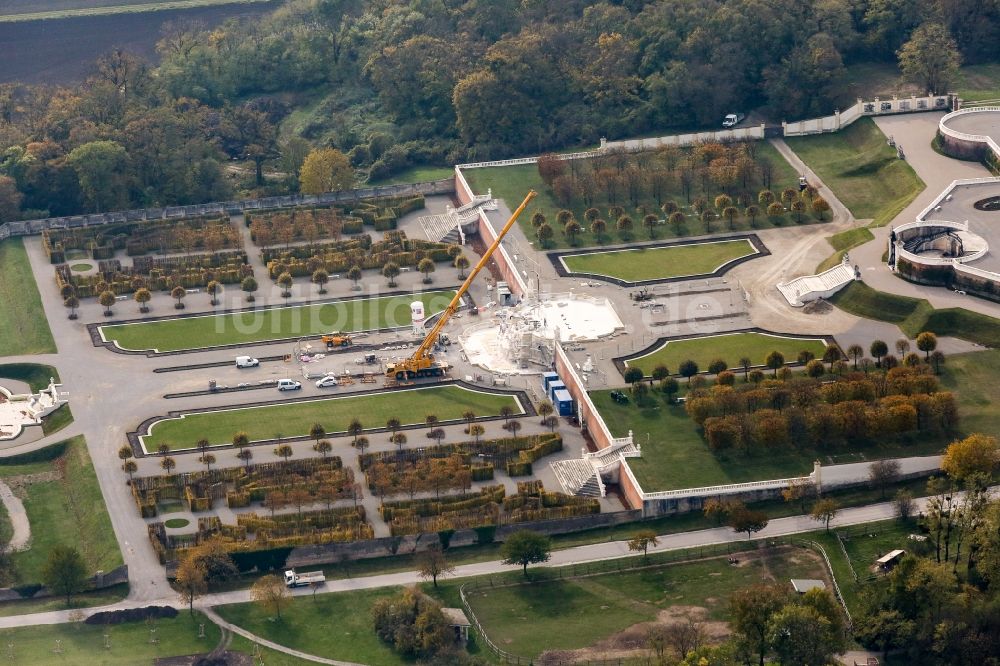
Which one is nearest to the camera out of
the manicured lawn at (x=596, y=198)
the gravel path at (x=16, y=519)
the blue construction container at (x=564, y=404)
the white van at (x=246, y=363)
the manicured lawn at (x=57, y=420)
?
the gravel path at (x=16, y=519)

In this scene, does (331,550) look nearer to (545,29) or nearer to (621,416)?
(621,416)

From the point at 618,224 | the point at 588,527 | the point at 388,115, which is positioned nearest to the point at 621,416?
the point at 588,527

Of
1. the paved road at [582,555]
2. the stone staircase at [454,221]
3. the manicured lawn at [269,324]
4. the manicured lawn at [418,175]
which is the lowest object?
the manicured lawn at [418,175]

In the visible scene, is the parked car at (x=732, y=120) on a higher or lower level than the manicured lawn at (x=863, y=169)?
lower

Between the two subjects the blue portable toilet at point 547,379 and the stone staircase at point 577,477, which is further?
the blue portable toilet at point 547,379

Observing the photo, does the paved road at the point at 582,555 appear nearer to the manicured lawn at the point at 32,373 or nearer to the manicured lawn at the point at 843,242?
the manicured lawn at the point at 32,373

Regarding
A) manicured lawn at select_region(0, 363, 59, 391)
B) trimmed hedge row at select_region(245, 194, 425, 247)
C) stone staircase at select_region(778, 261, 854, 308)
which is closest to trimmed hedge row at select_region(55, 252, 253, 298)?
trimmed hedge row at select_region(245, 194, 425, 247)

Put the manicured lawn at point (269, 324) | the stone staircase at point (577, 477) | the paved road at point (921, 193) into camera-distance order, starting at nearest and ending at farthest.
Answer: the stone staircase at point (577, 477) < the paved road at point (921, 193) < the manicured lawn at point (269, 324)

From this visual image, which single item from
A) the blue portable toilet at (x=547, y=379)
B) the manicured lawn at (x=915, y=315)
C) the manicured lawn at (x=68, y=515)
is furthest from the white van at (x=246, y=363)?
the manicured lawn at (x=915, y=315)
